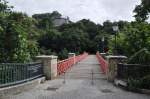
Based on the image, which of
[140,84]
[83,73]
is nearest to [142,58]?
[140,84]

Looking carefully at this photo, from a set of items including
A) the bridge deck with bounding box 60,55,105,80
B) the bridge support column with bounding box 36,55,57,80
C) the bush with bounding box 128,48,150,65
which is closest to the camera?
the bush with bounding box 128,48,150,65

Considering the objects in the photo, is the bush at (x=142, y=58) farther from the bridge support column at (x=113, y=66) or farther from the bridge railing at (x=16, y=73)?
the bridge railing at (x=16, y=73)

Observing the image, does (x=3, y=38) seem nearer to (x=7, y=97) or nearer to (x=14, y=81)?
(x=14, y=81)

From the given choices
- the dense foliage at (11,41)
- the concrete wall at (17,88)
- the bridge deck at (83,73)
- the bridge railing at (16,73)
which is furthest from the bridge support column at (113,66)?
the dense foliage at (11,41)

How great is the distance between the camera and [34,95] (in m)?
12.0

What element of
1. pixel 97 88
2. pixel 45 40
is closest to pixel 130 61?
pixel 97 88

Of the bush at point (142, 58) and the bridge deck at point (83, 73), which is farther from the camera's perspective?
the bridge deck at point (83, 73)

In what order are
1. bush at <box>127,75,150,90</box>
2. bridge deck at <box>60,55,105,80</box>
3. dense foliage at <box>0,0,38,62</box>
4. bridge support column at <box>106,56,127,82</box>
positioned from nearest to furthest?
bush at <box>127,75,150,90</box> < bridge support column at <box>106,56,127,82</box> < dense foliage at <box>0,0,38,62</box> < bridge deck at <box>60,55,105,80</box>

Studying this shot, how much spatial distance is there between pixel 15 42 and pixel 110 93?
8232 mm

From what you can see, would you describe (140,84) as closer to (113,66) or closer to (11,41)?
(113,66)

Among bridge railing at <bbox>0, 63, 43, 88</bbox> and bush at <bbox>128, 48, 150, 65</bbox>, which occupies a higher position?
bush at <bbox>128, 48, 150, 65</bbox>

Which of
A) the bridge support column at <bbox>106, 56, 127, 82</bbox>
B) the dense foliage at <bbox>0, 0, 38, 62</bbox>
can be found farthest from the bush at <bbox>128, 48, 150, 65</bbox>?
the dense foliage at <bbox>0, 0, 38, 62</bbox>

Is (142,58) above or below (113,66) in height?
above

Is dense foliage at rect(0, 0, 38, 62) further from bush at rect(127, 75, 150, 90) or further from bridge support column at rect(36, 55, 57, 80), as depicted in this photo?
bush at rect(127, 75, 150, 90)
